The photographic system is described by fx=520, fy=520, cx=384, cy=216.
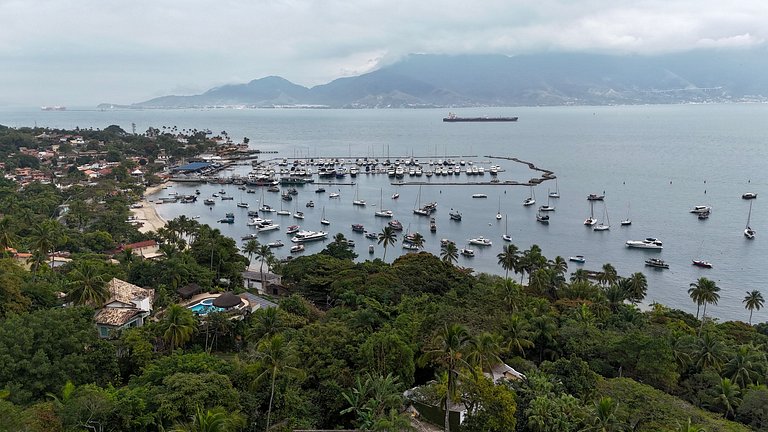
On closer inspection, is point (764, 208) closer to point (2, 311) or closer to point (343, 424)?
point (343, 424)

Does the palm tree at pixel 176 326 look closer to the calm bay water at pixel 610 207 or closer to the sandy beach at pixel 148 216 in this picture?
the calm bay water at pixel 610 207

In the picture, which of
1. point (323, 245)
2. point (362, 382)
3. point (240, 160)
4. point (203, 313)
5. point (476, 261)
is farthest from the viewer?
point (240, 160)

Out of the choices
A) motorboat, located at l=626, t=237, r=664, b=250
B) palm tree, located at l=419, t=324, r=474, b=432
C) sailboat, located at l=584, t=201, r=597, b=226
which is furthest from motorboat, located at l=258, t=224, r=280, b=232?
palm tree, located at l=419, t=324, r=474, b=432

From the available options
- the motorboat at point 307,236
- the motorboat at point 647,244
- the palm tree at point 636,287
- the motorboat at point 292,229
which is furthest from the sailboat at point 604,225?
the motorboat at point 292,229

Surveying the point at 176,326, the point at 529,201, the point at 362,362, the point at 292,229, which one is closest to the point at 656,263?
the point at 529,201

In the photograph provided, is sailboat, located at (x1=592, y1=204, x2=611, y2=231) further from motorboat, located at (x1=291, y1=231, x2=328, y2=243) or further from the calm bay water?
motorboat, located at (x1=291, y1=231, x2=328, y2=243)

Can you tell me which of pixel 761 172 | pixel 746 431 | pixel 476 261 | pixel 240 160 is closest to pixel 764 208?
pixel 761 172
